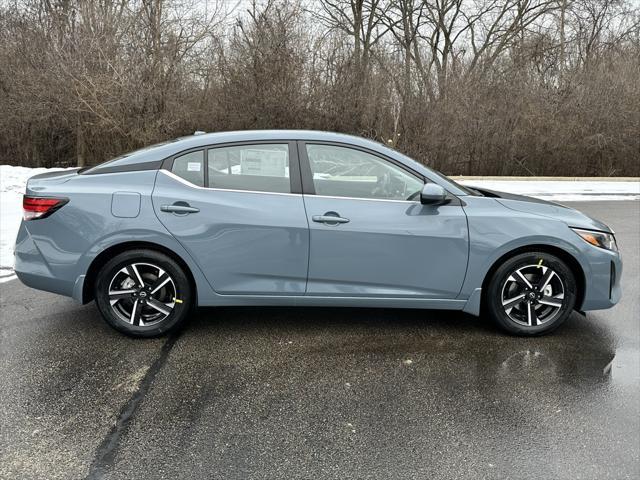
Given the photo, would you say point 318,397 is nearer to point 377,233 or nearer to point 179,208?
point 377,233

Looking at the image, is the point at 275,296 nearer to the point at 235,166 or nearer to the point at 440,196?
the point at 235,166

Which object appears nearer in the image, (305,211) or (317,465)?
(317,465)

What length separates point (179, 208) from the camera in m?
4.06

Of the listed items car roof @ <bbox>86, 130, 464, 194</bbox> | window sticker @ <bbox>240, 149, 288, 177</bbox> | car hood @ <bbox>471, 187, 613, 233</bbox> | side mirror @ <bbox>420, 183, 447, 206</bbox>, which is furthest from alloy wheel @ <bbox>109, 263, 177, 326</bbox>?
car hood @ <bbox>471, 187, 613, 233</bbox>

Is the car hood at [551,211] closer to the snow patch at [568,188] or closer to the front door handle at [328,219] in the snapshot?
the front door handle at [328,219]

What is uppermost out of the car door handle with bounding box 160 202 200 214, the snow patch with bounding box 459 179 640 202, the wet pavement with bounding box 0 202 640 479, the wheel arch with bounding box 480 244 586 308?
the snow patch with bounding box 459 179 640 202

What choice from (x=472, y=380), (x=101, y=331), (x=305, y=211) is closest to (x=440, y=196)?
(x=305, y=211)

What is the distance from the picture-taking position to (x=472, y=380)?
11.9 ft

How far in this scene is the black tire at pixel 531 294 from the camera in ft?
13.9

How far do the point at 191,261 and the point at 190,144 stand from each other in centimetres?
93

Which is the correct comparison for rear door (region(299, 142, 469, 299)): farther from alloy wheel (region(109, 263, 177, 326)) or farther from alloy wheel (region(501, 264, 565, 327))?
alloy wheel (region(109, 263, 177, 326))

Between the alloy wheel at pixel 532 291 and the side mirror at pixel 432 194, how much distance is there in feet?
2.81

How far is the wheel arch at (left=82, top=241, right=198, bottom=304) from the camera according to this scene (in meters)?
4.13

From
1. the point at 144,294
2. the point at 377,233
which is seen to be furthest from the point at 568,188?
the point at 144,294
